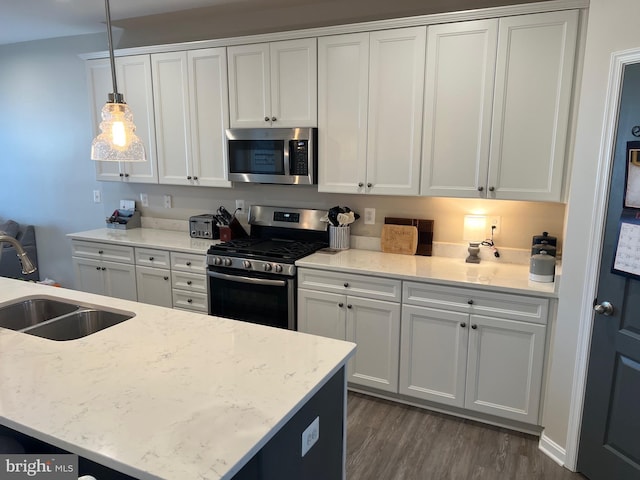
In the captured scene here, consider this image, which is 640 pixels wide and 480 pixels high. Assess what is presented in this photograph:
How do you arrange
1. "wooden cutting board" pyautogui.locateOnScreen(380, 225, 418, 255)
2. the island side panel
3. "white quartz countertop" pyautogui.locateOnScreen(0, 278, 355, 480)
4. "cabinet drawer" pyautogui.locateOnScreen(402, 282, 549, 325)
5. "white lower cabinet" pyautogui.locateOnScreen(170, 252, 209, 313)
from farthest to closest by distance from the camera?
"white lower cabinet" pyautogui.locateOnScreen(170, 252, 209, 313) → "wooden cutting board" pyautogui.locateOnScreen(380, 225, 418, 255) → "cabinet drawer" pyautogui.locateOnScreen(402, 282, 549, 325) → the island side panel → "white quartz countertop" pyautogui.locateOnScreen(0, 278, 355, 480)

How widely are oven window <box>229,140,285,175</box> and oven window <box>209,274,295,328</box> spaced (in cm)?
81

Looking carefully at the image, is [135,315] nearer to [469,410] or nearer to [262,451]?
[262,451]

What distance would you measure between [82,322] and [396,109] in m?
2.15

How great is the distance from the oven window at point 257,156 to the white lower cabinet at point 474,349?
133 centimetres

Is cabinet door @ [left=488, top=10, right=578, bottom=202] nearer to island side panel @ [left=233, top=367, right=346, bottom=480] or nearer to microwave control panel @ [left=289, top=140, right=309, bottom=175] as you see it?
microwave control panel @ [left=289, top=140, right=309, bottom=175]

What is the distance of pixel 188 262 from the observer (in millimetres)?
3492

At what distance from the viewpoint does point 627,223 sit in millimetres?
2000

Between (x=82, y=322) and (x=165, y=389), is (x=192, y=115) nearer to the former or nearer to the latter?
(x=82, y=322)

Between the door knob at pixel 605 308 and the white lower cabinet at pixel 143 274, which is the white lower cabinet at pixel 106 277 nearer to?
the white lower cabinet at pixel 143 274

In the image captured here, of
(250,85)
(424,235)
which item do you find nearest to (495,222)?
(424,235)

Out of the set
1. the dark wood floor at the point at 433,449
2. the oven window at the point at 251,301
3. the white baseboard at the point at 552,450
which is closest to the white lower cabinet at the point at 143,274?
the oven window at the point at 251,301

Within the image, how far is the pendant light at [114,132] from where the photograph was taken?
183 cm

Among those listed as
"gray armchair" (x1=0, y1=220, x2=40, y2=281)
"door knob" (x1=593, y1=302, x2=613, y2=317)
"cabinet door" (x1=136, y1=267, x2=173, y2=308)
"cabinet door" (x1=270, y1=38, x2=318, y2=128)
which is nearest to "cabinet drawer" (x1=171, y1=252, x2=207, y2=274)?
"cabinet door" (x1=136, y1=267, x2=173, y2=308)

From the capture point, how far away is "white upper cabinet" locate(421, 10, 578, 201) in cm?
251
